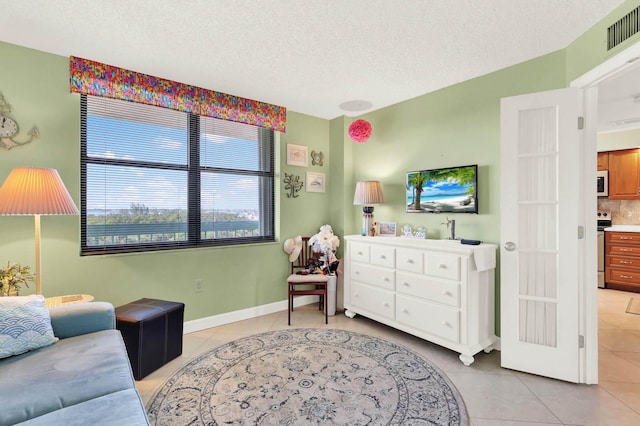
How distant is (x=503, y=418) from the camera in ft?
5.90

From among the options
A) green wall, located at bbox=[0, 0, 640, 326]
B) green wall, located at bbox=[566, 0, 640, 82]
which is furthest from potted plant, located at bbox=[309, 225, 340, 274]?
green wall, located at bbox=[566, 0, 640, 82]

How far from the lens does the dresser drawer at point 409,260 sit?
278 cm

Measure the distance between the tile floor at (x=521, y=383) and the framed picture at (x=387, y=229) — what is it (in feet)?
3.33

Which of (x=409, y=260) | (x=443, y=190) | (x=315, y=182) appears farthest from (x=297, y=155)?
(x=409, y=260)

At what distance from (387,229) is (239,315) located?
76.5 inches

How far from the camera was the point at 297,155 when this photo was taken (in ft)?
12.8

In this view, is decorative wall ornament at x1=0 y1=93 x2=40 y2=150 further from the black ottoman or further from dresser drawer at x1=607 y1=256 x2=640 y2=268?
dresser drawer at x1=607 y1=256 x2=640 y2=268

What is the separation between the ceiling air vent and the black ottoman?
3.57m

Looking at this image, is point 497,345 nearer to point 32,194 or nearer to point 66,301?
point 66,301

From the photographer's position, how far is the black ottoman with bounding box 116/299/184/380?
2221mm

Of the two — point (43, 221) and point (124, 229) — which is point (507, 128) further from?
point (43, 221)

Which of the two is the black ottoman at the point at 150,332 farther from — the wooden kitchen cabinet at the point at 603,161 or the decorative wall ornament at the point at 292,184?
the wooden kitchen cabinet at the point at 603,161

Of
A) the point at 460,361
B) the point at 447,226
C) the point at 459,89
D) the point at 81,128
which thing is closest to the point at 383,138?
the point at 459,89

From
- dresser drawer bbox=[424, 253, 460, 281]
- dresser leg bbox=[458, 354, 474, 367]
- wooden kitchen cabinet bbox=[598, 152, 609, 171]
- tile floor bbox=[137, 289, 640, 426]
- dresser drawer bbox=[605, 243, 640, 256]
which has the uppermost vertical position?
wooden kitchen cabinet bbox=[598, 152, 609, 171]
